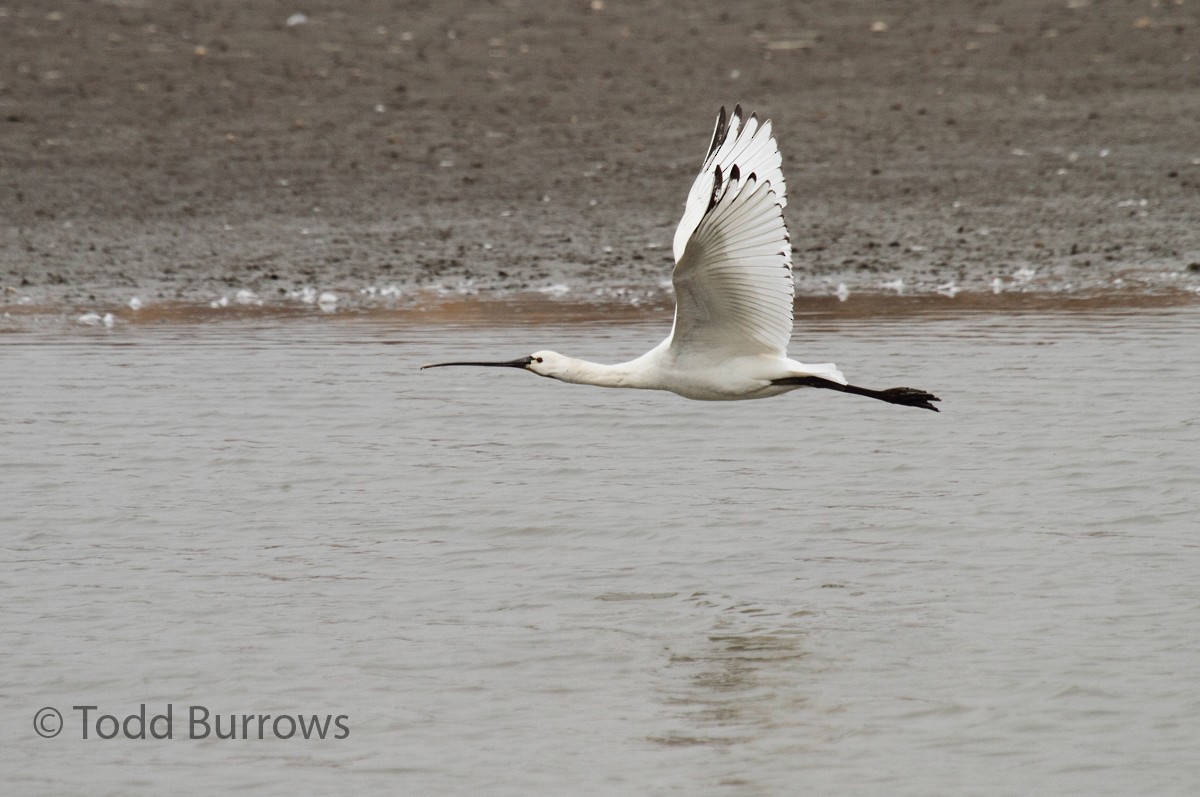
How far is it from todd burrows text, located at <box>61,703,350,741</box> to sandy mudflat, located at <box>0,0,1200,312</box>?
7423mm

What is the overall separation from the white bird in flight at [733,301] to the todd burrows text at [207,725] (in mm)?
2011

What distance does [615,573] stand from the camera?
6602 millimetres

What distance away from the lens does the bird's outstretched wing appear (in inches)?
245

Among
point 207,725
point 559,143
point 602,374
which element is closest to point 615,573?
point 602,374

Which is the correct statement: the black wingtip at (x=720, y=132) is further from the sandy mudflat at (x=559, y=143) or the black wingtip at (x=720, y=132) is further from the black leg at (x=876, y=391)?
the sandy mudflat at (x=559, y=143)

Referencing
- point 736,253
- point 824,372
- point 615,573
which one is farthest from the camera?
point 824,372

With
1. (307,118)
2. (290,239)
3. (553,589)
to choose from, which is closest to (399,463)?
(553,589)

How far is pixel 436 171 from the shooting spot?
1522cm

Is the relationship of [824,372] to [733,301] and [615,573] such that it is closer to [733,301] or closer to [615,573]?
[733,301]

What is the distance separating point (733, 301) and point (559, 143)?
9.19 meters

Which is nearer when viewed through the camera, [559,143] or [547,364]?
[547,364]

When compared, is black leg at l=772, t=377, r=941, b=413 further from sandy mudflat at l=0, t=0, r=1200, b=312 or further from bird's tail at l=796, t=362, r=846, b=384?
sandy mudflat at l=0, t=0, r=1200, b=312

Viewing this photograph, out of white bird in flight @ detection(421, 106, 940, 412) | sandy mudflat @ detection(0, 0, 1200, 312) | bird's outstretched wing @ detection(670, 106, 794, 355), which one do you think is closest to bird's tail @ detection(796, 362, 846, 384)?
white bird in flight @ detection(421, 106, 940, 412)

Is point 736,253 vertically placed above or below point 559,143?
above
